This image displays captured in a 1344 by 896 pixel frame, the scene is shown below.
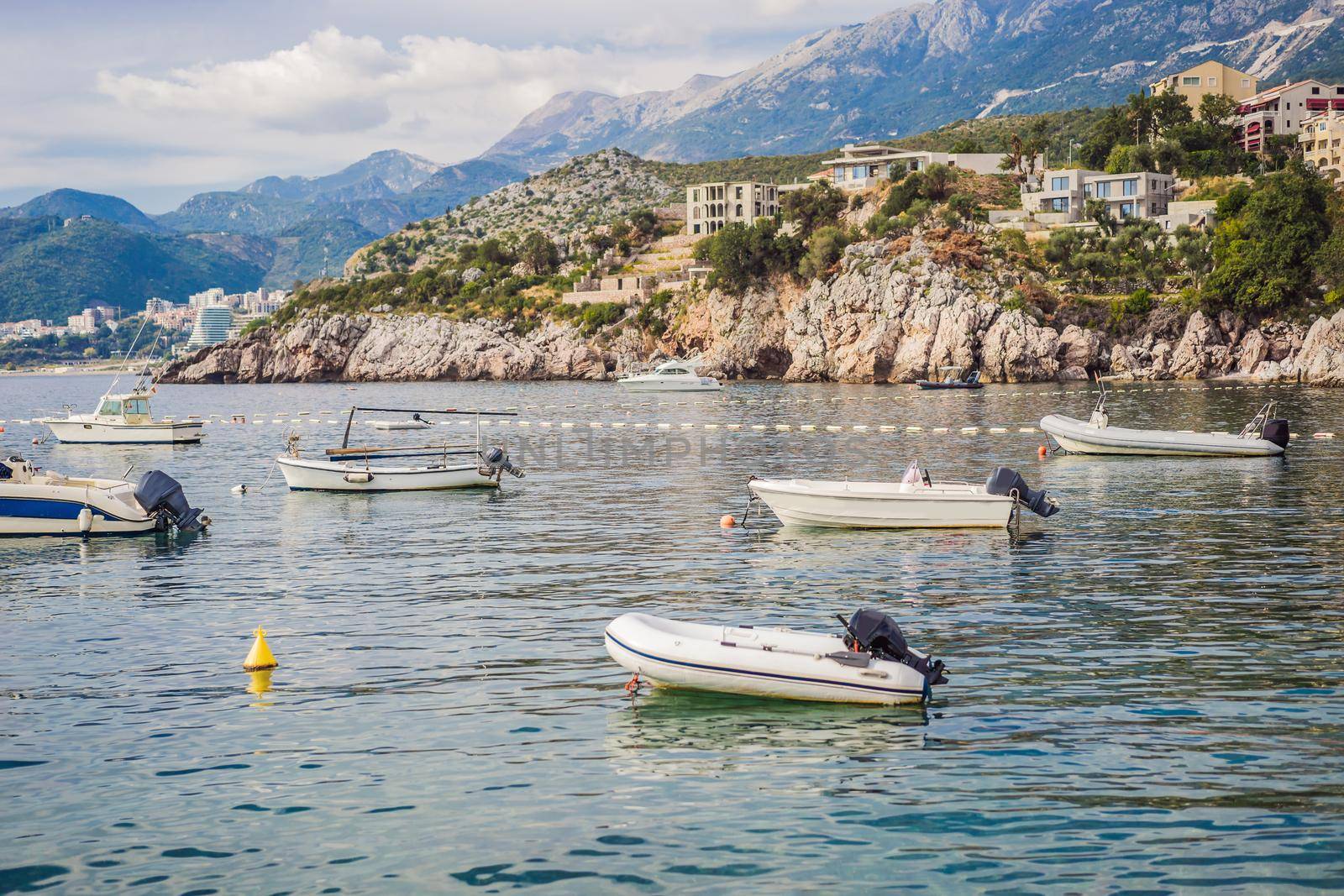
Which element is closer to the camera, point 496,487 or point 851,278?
point 496,487

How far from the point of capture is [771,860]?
12.2m

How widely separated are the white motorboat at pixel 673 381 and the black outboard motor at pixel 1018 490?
87408 mm

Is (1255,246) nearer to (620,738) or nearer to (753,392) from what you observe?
(753,392)

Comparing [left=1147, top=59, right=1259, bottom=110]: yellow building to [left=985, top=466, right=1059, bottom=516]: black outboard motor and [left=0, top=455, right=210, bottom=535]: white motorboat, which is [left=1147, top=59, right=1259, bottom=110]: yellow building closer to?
[left=985, top=466, right=1059, bottom=516]: black outboard motor

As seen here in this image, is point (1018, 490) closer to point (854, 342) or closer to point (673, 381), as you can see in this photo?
point (673, 381)

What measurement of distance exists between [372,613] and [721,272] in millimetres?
129840

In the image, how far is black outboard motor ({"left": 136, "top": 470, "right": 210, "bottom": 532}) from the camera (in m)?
35.0

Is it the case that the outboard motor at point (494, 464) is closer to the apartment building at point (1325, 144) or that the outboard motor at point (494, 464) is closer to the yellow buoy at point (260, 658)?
the yellow buoy at point (260, 658)

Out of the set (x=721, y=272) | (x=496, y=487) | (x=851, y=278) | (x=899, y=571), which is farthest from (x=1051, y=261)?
(x=899, y=571)

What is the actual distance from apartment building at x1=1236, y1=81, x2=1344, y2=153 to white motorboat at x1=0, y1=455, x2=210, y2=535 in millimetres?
156113

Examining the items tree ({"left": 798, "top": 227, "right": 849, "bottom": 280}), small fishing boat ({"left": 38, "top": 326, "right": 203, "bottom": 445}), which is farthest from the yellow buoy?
tree ({"left": 798, "top": 227, "right": 849, "bottom": 280})

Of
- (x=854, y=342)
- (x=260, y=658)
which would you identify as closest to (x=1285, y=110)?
(x=854, y=342)

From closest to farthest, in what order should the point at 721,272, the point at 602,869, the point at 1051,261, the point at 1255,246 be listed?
the point at 602,869 < the point at 1255,246 < the point at 1051,261 < the point at 721,272

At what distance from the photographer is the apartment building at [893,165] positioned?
6467 inches
